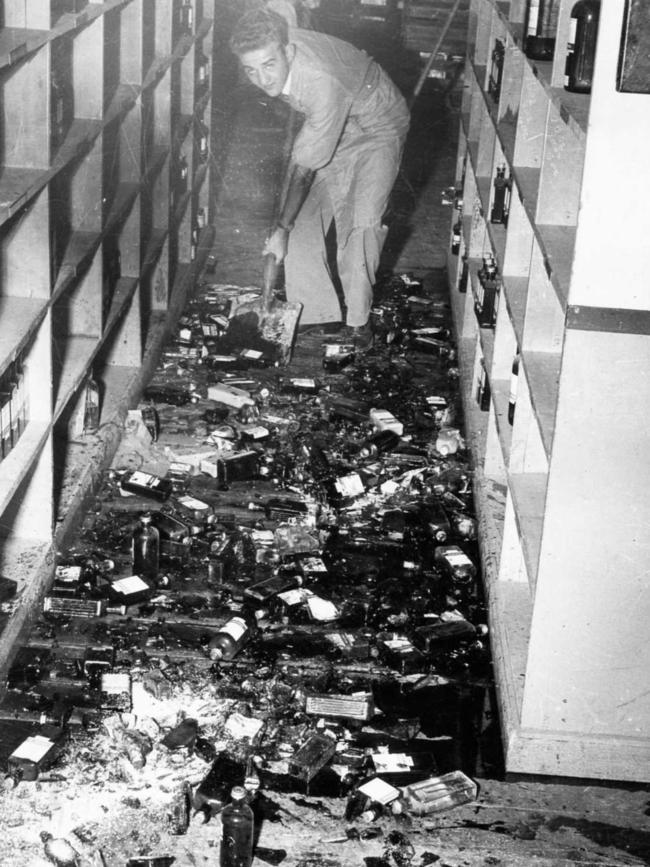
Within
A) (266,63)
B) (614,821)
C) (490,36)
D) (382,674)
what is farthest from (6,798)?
(490,36)

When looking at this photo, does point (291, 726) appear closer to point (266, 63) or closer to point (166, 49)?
point (266, 63)

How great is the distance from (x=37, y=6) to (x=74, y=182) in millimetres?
1281

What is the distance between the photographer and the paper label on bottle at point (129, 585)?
4.36m

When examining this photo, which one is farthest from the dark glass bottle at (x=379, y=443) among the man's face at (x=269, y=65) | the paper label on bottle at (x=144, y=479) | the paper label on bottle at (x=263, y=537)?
the man's face at (x=269, y=65)

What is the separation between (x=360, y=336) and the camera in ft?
24.5

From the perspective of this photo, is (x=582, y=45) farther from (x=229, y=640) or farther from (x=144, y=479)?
(x=144, y=479)

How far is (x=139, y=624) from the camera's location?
14.0 ft

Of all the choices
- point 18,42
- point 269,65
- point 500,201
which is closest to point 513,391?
point 500,201

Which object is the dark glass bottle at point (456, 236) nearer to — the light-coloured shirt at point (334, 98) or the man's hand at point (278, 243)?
the light-coloured shirt at point (334, 98)

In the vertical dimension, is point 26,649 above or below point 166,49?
below

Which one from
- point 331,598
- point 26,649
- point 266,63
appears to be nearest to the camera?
point 26,649

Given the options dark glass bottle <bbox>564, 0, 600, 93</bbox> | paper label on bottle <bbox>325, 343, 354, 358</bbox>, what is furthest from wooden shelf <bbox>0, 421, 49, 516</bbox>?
paper label on bottle <bbox>325, 343, 354, 358</bbox>

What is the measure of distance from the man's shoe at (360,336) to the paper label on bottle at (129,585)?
3.18m

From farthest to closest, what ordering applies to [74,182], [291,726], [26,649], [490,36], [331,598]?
[490,36] → [74,182] → [331,598] → [26,649] → [291,726]
